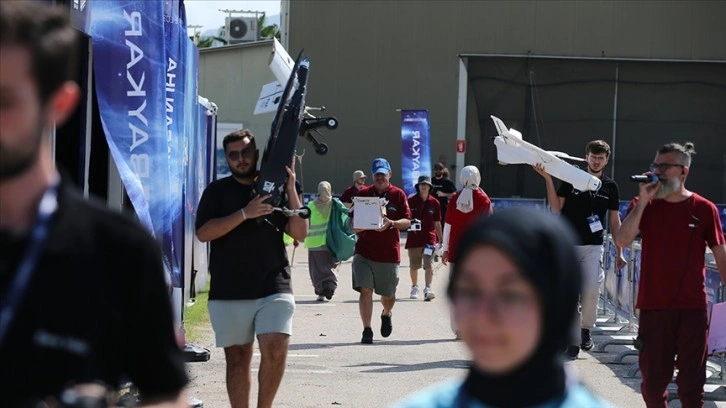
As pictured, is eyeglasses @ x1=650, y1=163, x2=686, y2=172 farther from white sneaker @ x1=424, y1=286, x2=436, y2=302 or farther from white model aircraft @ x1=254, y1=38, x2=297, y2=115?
white sneaker @ x1=424, y1=286, x2=436, y2=302

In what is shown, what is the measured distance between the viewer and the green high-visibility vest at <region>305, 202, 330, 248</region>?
17.2 m

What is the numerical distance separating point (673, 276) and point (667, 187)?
54cm

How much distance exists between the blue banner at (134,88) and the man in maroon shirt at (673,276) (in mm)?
3054

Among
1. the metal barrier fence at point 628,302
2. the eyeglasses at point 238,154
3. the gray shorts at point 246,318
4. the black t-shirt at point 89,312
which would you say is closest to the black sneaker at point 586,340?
the metal barrier fence at point 628,302

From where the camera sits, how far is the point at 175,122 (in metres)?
8.88

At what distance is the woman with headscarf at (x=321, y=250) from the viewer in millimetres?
17234

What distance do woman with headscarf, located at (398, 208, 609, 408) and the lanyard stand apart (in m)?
0.80

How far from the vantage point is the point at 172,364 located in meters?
2.49

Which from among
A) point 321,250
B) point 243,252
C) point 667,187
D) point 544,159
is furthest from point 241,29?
point 667,187

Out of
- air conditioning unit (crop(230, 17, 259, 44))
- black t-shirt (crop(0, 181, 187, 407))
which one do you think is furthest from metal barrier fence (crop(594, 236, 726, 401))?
air conditioning unit (crop(230, 17, 259, 44))

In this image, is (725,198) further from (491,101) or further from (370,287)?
(370,287)

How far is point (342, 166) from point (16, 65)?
39745mm

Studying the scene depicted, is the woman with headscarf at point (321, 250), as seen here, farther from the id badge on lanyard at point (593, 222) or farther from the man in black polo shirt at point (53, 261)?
the man in black polo shirt at point (53, 261)

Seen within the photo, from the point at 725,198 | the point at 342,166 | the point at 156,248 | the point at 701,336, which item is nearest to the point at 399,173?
the point at 342,166
